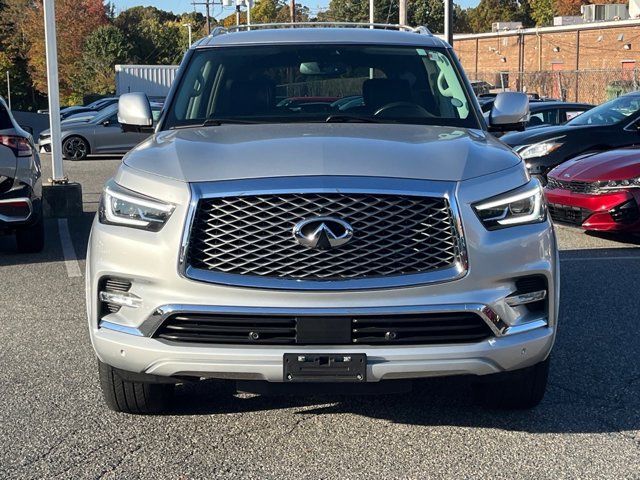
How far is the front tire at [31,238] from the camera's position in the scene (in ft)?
32.3

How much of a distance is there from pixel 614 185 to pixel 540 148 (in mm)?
3018

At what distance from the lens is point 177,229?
412 centimetres

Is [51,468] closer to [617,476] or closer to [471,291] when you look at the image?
[471,291]

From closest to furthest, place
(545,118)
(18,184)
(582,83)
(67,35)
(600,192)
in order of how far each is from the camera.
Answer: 1. (18,184)
2. (600,192)
3. (545,118)
4. (582,83)
5. (67,35)

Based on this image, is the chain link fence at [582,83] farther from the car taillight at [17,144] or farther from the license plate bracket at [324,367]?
the license plate bracket at [324,367]

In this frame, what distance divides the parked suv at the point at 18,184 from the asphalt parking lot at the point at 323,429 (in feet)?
10.8

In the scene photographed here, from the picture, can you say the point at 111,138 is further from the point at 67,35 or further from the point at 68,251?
the point at 67,35

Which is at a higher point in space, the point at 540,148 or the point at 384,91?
the point at 384,91

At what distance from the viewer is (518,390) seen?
4.71m

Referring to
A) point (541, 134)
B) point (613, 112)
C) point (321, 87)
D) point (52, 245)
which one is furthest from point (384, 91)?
point (613, 112)

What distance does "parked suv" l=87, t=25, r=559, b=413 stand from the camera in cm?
405

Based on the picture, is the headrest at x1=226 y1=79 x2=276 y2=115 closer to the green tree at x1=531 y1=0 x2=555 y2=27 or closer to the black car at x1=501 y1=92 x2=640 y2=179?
the black car at x1=501 y1=92 x2=640 y2=179

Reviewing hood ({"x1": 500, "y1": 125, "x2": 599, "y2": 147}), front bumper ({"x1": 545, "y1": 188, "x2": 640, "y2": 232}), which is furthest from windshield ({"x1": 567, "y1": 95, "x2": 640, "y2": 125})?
front bumper ({"x1": 545, "y1": 188, "x2": 640, "y2": 232})

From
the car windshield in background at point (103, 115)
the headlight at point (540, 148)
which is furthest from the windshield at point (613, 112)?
the car windshield in background at point (103, 115)
